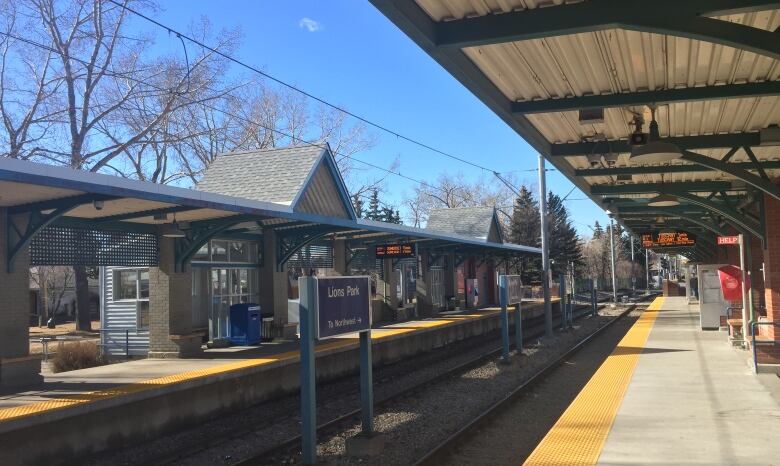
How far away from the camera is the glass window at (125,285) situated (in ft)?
61.5

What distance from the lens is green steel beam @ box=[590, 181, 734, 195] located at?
12484mm

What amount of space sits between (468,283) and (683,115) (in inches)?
1085

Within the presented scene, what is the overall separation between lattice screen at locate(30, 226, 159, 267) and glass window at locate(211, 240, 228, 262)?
2.89 meters

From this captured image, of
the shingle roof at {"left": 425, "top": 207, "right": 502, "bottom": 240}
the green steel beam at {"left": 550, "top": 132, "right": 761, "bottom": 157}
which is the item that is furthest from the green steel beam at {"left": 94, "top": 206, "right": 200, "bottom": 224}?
the shingle roof at {"left": 425, "top": 207, "right": 502, "bottom": 240}

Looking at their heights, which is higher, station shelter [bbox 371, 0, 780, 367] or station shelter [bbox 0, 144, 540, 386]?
station shelter [bbox 371, 0, 780, 367]

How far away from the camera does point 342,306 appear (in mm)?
7836

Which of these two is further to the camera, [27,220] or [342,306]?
[27,220]

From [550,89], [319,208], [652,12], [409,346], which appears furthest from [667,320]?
[652,12]

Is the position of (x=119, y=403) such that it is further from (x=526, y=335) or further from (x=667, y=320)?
(x=667, y=320)

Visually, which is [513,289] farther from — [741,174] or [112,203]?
[112,203]

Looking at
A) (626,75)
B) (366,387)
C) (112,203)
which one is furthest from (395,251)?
(626,75)

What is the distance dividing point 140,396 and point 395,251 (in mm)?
14526

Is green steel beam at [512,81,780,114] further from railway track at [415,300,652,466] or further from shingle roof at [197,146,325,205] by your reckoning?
shingle roof at [197,146,325,205]

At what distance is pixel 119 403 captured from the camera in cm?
928
